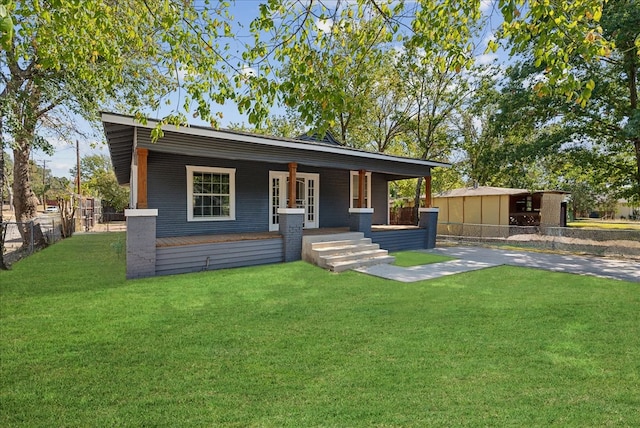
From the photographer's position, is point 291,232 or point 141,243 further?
point 291,232

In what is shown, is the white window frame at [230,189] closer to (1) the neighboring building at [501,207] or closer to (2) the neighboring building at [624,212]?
(1) the neighboring building at [501,207]

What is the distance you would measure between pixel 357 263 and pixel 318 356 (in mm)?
5108

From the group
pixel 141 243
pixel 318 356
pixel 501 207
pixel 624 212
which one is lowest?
pixel 318 356

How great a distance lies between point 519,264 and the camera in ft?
29.0

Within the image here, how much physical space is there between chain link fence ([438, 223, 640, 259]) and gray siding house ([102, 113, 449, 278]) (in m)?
3.69

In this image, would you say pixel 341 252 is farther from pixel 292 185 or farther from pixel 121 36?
pixel 121 36

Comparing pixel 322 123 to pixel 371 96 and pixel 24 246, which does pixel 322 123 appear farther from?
pixel 371 96

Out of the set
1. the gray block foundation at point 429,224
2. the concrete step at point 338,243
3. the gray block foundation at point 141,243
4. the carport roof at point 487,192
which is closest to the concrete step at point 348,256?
the concrete step at point 338,243

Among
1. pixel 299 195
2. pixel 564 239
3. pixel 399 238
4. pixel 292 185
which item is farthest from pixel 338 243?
pixel 564 239

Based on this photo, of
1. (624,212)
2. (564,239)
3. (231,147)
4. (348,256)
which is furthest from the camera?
(624,212)

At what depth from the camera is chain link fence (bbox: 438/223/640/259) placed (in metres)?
10.1

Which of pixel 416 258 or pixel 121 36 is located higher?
pixel 121 36

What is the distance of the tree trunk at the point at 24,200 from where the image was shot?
39.4ft

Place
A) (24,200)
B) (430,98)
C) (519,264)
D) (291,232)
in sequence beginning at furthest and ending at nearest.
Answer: (430,98) → (24,200) → (291,232) → (519,264)
